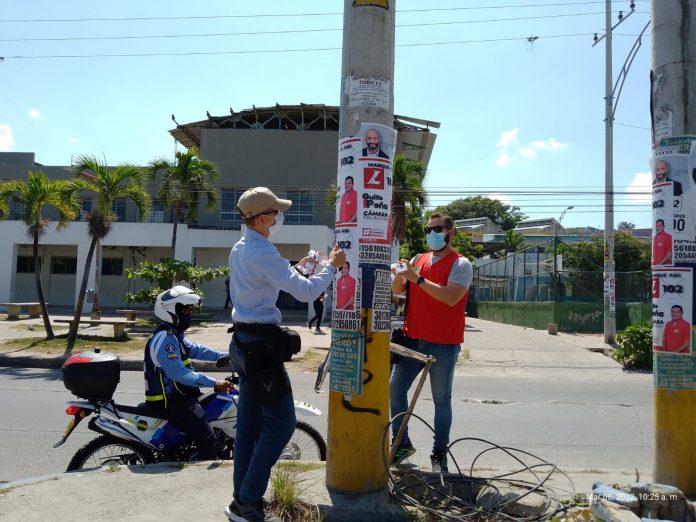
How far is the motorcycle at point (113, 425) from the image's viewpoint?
465 centimetres

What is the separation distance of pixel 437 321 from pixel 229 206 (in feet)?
100

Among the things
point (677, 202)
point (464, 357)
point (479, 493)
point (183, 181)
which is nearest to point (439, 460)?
point (479, 493)

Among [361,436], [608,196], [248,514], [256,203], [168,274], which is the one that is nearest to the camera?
[248,514]

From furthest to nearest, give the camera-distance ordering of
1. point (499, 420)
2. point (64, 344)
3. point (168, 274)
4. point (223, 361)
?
point (168, 274) < point (64, 344) < point (499, 420) < point (223, 361)

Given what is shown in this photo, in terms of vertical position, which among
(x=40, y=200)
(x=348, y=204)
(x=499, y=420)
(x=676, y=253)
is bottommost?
(x=499, y=420)

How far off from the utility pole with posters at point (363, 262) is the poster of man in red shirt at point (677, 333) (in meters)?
1.92

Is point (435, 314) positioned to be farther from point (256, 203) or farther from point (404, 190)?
point (404, 190)

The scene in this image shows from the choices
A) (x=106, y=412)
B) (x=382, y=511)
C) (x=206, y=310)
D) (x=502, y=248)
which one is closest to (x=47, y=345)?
(x=106, y=412)

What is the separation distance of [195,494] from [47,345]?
11932 millimetres

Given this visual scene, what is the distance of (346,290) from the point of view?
392 centimetres

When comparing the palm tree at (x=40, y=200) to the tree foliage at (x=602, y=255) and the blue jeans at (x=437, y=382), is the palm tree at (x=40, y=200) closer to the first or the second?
the blue jeans at (x=437, y=382)

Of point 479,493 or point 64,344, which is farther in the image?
point 64,344

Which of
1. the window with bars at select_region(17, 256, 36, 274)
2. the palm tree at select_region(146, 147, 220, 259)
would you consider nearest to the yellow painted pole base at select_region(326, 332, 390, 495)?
the palm tree at select_region(146, 147, 220, 259)

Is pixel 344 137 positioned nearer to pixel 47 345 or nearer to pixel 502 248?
pixel 47 345
